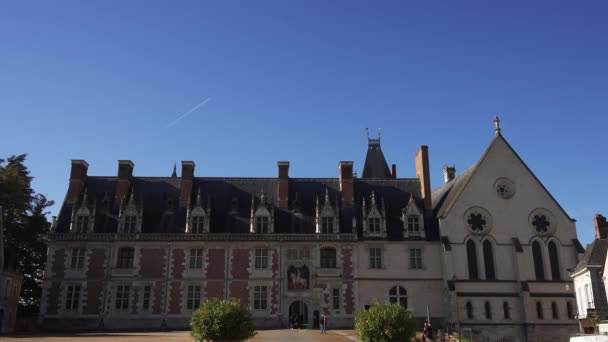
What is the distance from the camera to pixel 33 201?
46.4 meters

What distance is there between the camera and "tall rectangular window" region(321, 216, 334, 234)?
41.5m

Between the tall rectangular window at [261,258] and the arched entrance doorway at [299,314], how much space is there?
349 cm

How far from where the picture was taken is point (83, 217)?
41906 millimetres

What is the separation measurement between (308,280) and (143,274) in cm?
1158

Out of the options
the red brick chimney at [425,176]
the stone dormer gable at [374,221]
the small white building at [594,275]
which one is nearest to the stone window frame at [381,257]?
the stone dormer gable at [374,221]

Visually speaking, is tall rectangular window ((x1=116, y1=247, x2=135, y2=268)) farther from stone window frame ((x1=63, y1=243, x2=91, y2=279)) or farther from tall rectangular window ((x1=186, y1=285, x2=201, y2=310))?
tall rectangular window ((x1=186, y1=285, x2=201, y2=310))

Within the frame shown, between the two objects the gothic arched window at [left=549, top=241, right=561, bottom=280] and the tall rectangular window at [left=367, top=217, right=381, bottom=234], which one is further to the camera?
the tall rectangular window at [left=367, top=217, right=381, bottom=234]

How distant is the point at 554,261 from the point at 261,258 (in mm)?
20653

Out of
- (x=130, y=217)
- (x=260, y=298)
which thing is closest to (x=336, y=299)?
(x=260, y=298)

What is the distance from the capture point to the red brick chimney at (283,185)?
43.6m

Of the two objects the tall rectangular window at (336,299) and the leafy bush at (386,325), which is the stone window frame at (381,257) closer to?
the tall rectangular window at (336,299)

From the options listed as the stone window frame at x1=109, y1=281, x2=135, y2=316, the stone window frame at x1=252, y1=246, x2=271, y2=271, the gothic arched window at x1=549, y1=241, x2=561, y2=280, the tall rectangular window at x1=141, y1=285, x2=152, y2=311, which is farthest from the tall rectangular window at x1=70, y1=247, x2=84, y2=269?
the gothic arched window at x1=549, y1=241, x2=561, y2=280

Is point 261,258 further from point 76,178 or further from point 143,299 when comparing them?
point 76,178

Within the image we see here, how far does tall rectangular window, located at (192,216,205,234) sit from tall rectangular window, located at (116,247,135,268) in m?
4.54
